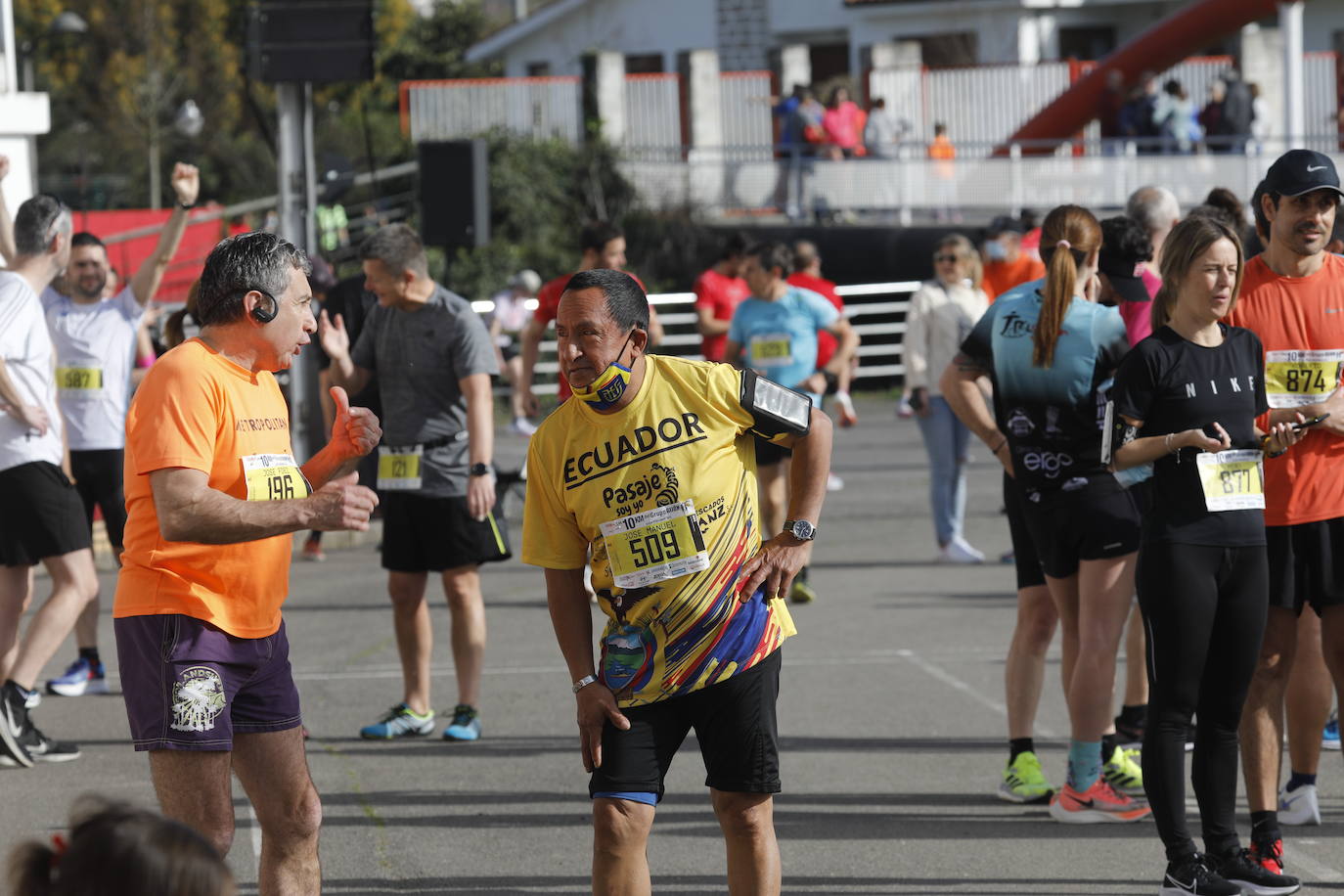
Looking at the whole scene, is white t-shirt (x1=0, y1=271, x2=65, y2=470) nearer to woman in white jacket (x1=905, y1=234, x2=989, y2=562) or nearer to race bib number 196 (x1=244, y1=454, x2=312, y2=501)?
race bib number 196 (x1=244, y1=454, x2=312, y2=501)

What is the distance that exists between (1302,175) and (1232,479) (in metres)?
0.99

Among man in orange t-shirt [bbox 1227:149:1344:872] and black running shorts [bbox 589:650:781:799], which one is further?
man in orange t-shirt [bbox 1227:149:1344:872]

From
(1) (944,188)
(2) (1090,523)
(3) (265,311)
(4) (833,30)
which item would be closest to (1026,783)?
(2) (1090,523)

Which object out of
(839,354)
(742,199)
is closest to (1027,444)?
(839,354)

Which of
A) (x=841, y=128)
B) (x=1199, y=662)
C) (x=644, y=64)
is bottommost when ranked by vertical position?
(x=1199, y=662)

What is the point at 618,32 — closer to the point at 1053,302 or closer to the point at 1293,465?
the point at 1053,302

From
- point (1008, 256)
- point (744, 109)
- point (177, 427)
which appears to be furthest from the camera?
point (744, 109)

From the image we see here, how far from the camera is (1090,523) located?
6082mm

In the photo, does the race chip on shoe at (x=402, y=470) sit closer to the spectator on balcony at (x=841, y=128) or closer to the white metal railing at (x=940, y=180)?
the white metal railing at (x=940, y=180)

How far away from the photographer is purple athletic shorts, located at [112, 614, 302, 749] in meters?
4.29

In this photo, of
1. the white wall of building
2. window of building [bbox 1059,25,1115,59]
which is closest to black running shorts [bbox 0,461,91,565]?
window of building [bbox 1059,25,1115,59]

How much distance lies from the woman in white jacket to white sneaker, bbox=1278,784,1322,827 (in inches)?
230

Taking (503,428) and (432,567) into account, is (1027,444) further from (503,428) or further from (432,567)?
(503,428)

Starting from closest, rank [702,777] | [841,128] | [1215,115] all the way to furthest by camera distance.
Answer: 1. [702,777]
2. [1215,115]
3. [841,128]
